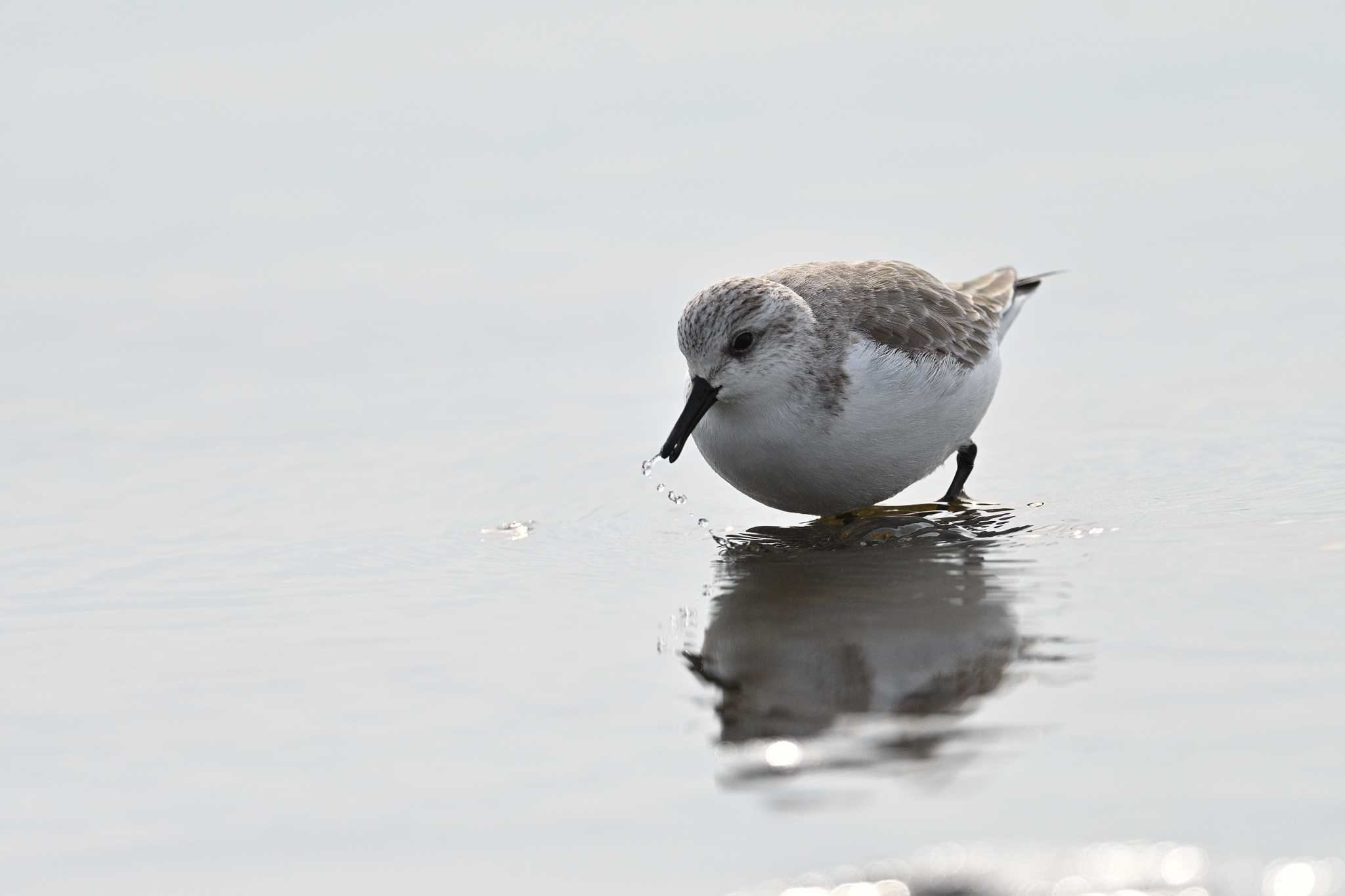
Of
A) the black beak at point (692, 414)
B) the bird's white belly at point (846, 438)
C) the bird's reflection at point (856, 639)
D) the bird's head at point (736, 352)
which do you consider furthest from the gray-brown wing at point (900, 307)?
the bird's reflection at point (856, 639)

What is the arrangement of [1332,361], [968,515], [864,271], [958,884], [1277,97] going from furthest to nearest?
[1277,97] < [1332,361] < [864,271] < [968,515] < [958,884]

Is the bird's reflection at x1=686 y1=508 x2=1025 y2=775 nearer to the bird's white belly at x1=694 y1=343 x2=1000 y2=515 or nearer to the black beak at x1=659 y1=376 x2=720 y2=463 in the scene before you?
the bird's white belly at x1=694 y1=343 x2=1000 y2=515

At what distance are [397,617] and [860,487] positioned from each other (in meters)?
1.96

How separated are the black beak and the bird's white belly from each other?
A: 5.3 inches

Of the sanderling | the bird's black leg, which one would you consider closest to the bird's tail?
the bird's black leg

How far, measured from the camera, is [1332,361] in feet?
31.0

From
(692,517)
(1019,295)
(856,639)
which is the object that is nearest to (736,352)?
(692,517)

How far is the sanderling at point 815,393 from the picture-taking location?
6.84 metres

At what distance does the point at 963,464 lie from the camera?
26.7 feet

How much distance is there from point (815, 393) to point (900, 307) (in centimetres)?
99

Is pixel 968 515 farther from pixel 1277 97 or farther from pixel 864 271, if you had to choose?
pixel 1277 97

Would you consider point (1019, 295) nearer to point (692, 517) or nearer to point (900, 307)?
point (900, 307)

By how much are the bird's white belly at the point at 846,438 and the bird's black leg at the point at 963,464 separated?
0.61 meters

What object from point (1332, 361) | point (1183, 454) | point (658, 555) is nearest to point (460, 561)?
point (658, 555)
